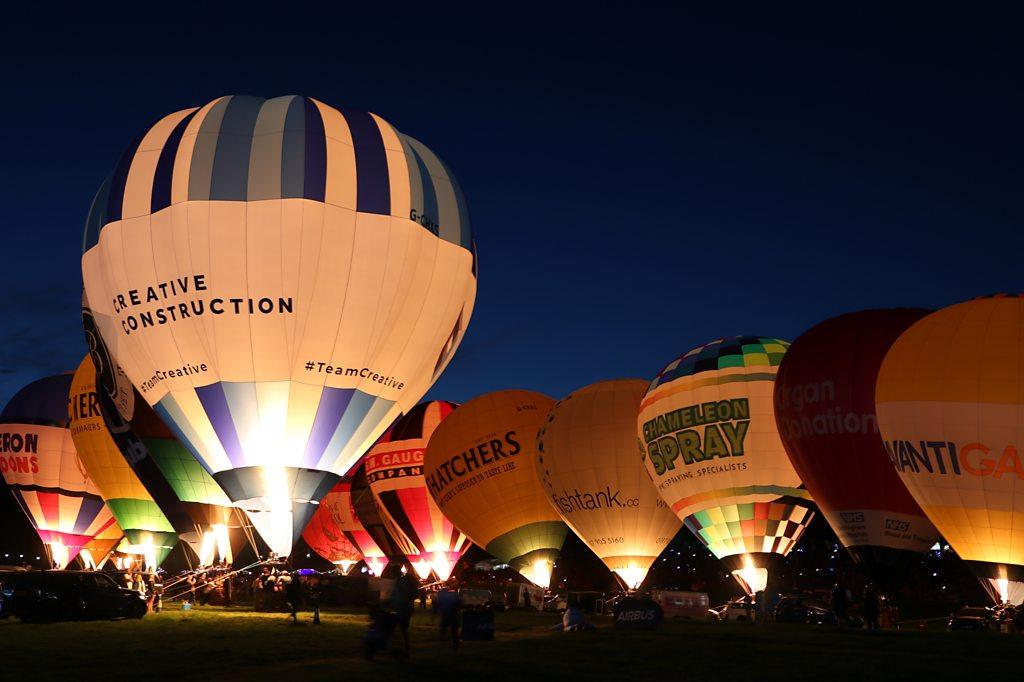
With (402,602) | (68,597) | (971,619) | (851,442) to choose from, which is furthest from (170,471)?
(971,619)

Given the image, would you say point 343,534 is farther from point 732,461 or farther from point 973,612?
point 973,612

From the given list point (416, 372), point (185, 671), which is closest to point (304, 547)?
point (416, 372)

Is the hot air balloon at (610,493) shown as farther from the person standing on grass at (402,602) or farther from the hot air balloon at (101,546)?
the hot air balloon at (101,546)

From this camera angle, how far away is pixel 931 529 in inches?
941

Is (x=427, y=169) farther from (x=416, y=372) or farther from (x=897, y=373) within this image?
(x=897, y=373)

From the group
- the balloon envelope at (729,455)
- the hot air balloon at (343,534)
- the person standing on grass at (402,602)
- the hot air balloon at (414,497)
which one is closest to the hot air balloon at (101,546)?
the hot air balloon at (343,534)

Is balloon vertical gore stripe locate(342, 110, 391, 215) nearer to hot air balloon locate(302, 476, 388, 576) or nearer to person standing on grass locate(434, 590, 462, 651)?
person standing on grass locate(434, 590, 462, 651)

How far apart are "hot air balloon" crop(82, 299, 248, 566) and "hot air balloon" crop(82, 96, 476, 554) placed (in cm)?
301

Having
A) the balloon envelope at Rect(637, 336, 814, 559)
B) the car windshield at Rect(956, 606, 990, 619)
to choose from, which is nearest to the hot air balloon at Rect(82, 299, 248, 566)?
the balloon envelope at Rect(637, 336, 814, 559)

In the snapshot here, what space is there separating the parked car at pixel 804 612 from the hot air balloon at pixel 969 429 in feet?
14.5

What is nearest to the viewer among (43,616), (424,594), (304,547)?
(43,616)

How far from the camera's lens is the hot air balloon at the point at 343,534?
146ft

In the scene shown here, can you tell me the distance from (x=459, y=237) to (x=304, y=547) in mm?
36496

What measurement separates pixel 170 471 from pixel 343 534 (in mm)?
19066
